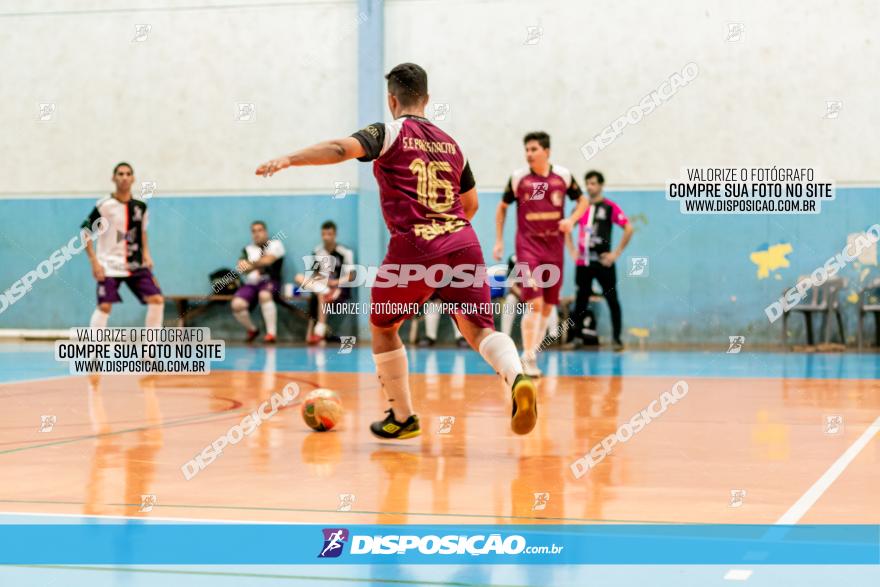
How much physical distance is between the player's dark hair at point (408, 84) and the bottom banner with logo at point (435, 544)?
301cm

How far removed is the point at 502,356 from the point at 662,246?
12.9 meters

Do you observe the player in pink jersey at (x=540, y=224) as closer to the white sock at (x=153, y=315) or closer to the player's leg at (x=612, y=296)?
the white sock at (x=153, y=315)

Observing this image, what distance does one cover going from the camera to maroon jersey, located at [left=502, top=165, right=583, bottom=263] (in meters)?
12.0

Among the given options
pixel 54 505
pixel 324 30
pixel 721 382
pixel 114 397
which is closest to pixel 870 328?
pixel 721 382

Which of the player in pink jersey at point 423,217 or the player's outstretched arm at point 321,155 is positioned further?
the player in pink jersey at point 423,217

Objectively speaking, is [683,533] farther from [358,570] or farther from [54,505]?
[54,505]

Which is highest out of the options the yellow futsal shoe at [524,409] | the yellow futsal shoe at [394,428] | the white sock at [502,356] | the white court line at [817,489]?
the white sock at [502,356]

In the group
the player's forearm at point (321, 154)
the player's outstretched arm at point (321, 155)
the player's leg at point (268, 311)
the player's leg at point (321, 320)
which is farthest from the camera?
the player's leg at point (268, 311)

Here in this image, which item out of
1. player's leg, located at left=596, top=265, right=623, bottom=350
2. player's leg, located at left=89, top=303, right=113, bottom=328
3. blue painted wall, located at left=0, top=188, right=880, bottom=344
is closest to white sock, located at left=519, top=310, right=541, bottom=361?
player's leg, located at left=89, top=303, right=113, bottom=328

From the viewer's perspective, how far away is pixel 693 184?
61.2ft

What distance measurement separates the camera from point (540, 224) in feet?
39.7

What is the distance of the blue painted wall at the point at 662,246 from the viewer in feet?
59.6

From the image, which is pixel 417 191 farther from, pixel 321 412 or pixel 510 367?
pixel 321 412

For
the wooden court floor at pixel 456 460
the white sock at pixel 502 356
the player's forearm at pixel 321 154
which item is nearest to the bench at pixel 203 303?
the wooden court floor at pixel 456 460
